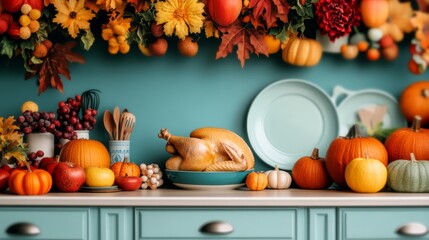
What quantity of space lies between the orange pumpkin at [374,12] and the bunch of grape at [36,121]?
1.33 meters

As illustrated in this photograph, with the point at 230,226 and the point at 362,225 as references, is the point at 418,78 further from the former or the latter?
the point at 230,226

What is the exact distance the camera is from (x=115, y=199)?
2172 mm

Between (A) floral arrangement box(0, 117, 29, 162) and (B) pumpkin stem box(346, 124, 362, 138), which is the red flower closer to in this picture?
(B) pumpkin stem box(346, 124, 362, 138)

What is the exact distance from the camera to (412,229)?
86.6 inches

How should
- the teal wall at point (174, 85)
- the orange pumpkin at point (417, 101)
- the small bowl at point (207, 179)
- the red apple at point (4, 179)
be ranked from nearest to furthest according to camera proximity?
the red apple at point (4, 179), the small bowl at point (207, 179), the orange pumpkin at point (417, 101), the teal wall at point (174, 85)

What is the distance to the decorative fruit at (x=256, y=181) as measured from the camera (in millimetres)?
2410

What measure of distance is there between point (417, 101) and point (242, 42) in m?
0.76

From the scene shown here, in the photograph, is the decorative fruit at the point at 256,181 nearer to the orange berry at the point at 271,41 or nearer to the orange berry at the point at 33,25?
the orange berry at the point at 271,41

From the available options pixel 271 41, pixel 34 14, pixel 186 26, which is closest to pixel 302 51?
pixel 271 41

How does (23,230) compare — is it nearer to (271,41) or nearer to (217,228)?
(217,228)

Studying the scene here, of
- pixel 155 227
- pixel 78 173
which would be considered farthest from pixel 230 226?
pixel 78 173

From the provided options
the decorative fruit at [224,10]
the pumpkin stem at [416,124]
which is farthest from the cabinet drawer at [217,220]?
the decorative fruit at [224,10]

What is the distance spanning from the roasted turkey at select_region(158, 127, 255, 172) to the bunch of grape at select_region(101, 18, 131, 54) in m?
0.37

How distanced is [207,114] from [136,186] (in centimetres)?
51
